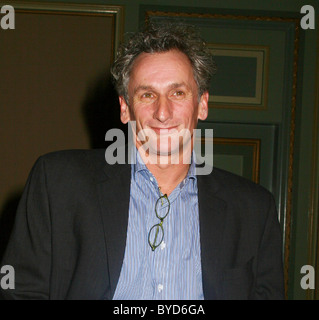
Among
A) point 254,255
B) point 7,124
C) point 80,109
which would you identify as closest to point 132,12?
point 80,109

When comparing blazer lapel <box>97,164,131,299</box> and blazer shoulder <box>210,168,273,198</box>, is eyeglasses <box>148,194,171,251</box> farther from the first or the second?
blazer shoulder <box>210,168,273,198</box>

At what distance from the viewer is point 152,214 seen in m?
1.79

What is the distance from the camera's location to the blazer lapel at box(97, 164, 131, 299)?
5.46 feet

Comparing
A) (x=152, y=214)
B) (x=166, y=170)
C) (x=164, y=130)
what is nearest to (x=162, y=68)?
(x=164, y=130)

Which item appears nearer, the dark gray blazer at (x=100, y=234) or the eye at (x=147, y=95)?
the dark gray blazer at (x=100, y=234)

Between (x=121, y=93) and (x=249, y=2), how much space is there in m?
1.85

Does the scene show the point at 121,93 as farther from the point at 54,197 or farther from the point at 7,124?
the point at 7,124

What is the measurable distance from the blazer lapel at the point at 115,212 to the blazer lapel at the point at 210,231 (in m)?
0.26

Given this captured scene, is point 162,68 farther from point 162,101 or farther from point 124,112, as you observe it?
point 124,112

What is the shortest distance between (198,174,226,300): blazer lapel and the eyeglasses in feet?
0.40

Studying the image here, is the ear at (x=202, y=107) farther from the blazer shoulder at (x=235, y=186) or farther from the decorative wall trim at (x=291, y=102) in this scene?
the decorative wall trim at (x=291, y=102)

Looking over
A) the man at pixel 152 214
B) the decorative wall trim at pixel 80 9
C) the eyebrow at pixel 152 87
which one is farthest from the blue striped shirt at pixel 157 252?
the decorative wall trim at pixel 80 9

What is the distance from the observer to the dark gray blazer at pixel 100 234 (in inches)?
65.1

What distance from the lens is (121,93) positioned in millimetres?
1990
